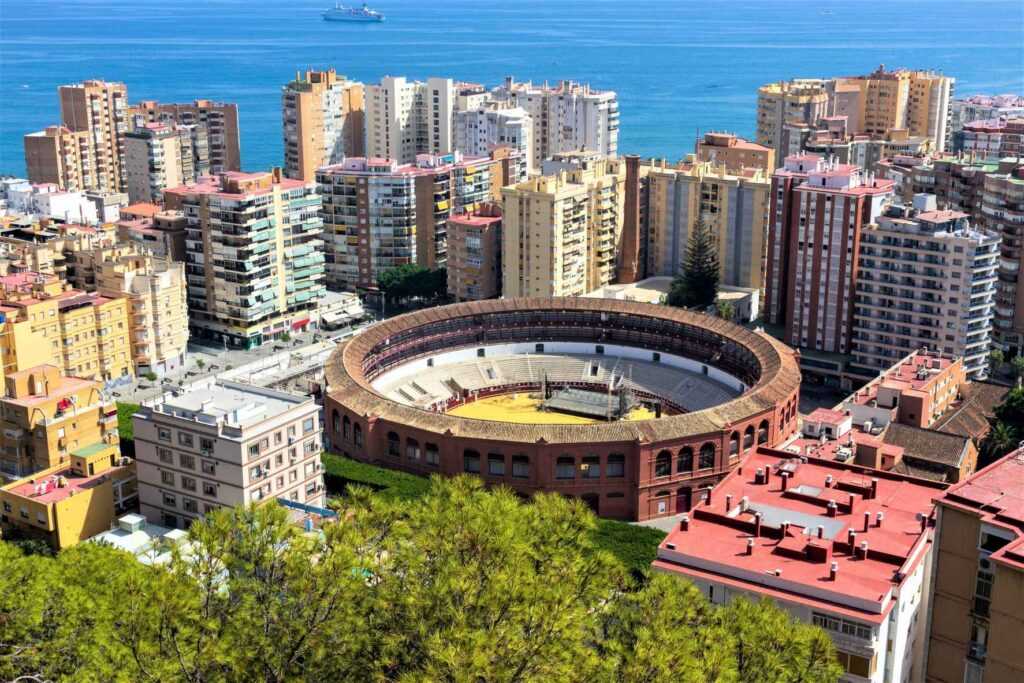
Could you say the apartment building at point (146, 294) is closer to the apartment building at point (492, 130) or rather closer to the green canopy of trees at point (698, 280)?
the green canopy of trees at point (698, 280)

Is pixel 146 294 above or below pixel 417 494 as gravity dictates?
above

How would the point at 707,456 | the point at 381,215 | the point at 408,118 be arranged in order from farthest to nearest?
the point at 408,118 → the point at 381,215 → the point at 707,456

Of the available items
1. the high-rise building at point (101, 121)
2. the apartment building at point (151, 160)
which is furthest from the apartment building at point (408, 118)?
the high-rise building at point (101, 121)

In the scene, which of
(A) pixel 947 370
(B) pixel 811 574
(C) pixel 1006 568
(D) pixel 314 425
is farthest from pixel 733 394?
(C) pixel 1006 568

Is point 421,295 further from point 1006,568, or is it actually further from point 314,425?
point 1006,568

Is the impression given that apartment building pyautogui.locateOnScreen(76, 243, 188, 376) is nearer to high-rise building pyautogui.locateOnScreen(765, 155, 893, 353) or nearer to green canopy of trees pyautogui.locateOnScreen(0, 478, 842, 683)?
high-rise building pyautogui.locateOnScreen(765, 155, 893, 353)

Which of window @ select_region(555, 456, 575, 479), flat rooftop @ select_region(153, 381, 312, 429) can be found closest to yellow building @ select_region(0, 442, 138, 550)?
flat rooftop @ select_region(153, 381, 312, 429)

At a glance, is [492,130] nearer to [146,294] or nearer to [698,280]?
[698,280]

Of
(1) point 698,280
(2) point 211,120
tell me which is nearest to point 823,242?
(1) point 698,280
